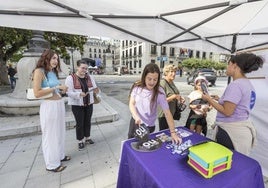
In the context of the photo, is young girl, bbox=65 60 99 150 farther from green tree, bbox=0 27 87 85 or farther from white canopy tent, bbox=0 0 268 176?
green tree, bbox=0 27 87 85

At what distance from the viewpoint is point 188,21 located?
297cm

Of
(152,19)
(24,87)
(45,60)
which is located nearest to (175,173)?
(45,60)

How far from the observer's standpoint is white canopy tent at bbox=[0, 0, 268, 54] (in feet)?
7.29

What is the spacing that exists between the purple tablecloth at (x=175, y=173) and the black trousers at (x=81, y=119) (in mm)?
1883

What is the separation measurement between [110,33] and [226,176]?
8.10 feet

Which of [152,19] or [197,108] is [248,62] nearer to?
[197,108]

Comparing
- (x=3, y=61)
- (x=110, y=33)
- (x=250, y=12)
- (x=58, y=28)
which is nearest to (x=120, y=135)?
(x=110, y=33)

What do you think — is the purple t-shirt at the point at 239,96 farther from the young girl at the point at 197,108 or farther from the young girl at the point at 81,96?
the young girl at the point at 81,96

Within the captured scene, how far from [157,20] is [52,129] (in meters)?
2.36

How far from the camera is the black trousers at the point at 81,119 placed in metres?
3.27

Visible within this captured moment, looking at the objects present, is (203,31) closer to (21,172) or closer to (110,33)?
(110,33)

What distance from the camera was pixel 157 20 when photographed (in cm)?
296

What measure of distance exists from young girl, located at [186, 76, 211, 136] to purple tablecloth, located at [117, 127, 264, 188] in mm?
1427

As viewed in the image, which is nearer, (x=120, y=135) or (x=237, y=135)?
(x=237, y=135)
